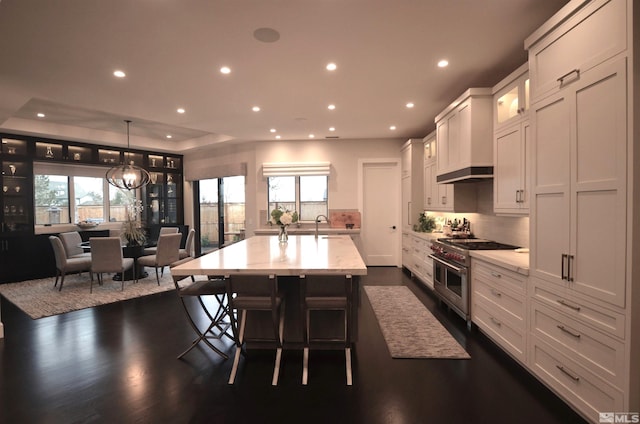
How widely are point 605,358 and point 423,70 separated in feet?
9.45

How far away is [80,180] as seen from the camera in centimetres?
660

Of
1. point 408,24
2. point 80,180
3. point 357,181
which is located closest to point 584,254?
point 408,24

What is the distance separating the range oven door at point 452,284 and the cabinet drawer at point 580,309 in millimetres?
1066

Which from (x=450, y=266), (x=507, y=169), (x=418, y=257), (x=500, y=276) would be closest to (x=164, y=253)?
(x=418, y=257)

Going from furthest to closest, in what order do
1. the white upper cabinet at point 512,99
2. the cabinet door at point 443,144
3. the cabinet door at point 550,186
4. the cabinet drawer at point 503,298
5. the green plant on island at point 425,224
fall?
the green plant on island at point 425,224
the cabinet door at point 443,144
the white upper cabinet at point 512,99
the cabinet drawer at point 503,298
the cabinet door at point 550,186

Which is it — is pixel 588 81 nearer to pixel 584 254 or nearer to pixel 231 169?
pixel 584 254

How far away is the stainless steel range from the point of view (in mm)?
3215

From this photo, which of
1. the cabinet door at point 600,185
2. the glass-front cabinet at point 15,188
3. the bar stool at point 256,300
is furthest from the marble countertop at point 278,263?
the glass-front cabinet at point 15,188

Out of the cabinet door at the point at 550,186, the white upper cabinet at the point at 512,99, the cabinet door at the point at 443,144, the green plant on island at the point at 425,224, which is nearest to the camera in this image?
the cabinet door at the point at 550,186

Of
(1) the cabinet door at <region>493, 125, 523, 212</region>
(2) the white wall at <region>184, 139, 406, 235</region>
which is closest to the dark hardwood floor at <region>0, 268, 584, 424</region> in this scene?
(1) the cabinet door at <region>493, 125, 523, 212</region>

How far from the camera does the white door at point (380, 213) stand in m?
6.48

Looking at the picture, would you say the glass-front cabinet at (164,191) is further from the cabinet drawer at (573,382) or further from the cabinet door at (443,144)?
the cabinet drawer at (573,382)

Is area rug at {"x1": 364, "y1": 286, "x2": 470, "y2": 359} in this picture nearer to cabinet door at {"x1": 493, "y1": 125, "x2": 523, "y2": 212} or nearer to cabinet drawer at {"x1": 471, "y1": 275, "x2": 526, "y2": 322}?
cabinet drawer at {"x1": 471, "y1": 275, "x2": 526, "y2": 322}

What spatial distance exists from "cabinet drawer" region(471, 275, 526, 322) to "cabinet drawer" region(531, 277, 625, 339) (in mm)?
234
